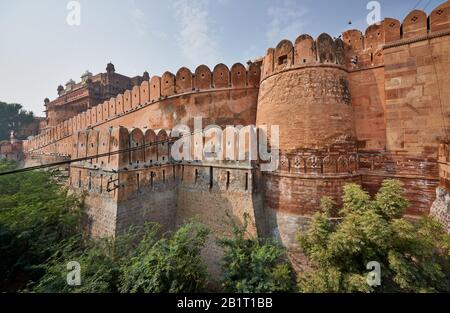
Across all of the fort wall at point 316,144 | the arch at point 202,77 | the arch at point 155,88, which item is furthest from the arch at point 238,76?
the arch at point 155,88

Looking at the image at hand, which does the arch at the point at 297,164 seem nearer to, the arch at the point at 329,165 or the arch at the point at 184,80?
the arch at the point at 329,165

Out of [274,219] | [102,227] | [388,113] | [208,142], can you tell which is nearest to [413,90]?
[388,113]

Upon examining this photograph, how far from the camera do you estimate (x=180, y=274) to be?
19.4 feet

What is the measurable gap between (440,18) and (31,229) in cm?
1707

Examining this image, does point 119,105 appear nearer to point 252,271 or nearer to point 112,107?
point 112,107

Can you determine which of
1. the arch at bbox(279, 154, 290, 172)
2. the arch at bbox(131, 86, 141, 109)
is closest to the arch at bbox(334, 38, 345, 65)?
the arch at bbox(279, 154, 290, 172)

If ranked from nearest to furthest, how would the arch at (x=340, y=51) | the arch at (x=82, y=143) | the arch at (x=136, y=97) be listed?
1. the arch at (x=340, y=51)
2. the arch at (x=82, y=143)
3. the arch at (x=136, y=97)

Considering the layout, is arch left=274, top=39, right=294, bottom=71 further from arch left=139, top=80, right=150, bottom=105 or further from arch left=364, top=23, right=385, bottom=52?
arch left=139, top=80, right=150, bottom=105

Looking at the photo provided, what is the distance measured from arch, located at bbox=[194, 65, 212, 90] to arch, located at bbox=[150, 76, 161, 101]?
2580 millimetres

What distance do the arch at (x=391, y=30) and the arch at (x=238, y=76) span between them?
21.1 ft

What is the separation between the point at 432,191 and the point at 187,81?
1246 centimetres

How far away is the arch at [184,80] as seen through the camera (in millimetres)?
12609

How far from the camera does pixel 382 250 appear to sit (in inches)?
217

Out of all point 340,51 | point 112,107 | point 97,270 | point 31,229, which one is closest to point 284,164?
point 340,51
